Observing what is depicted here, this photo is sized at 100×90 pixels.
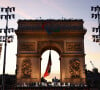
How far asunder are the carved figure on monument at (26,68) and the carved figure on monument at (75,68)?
7283 mm

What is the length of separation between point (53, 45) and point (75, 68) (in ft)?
18.5

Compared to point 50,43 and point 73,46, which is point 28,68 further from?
point 73,46

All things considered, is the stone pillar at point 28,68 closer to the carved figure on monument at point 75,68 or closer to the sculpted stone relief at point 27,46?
the sculpted stone relief at point 27,46

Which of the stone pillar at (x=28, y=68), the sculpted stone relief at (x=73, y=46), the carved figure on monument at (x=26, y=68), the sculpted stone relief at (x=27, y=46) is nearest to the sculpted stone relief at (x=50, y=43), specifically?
the sculpted stone relief at (x=73, y=46)

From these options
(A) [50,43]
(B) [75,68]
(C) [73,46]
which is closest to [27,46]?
(A) [50,43]

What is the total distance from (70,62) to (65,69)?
152cm

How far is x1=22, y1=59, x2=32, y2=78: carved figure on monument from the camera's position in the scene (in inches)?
1528

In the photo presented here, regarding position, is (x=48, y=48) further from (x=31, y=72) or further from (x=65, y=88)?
(x=65, y=88)

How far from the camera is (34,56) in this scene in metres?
39.6

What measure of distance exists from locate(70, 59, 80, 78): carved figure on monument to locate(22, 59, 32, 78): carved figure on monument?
7.28 meters

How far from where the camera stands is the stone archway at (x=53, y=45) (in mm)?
38906

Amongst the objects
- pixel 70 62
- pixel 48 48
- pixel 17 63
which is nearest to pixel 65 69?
pixel 70 62

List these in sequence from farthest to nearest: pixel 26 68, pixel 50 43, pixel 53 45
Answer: pixel 53 45 < pixel 50 43 < pixel 26 68

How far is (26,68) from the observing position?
39.2m
